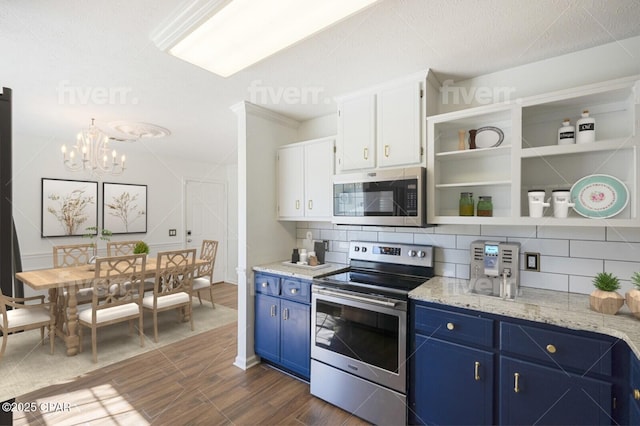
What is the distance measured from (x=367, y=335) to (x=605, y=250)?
158 cm

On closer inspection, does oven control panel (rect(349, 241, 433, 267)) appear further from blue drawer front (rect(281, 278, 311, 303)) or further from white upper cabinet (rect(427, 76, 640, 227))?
blue drawer front (rect(281, 278, 311, 303))

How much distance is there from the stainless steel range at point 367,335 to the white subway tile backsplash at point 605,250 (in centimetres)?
90

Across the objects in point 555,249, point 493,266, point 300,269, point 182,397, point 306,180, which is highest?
point 306,180

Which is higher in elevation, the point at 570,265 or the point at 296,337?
the point at 570,265

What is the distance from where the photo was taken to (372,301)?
6.60ft

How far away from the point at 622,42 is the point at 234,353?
3.88m

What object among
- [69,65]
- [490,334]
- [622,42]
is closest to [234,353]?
→ [490,334]

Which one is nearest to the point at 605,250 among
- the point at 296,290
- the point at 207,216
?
the point at 296,290

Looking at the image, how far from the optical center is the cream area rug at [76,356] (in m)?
2.50

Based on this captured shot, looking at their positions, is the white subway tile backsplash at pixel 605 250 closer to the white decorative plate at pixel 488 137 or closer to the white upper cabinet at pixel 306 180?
the white decorative plate at pixel 488 137

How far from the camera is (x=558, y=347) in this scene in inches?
58.6

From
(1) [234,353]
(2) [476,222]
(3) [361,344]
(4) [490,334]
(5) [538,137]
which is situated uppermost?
(5) [538,137]

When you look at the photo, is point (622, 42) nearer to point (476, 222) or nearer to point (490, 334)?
point (476, 222)

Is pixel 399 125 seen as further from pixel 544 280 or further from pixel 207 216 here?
pixel 207 216
